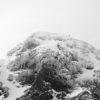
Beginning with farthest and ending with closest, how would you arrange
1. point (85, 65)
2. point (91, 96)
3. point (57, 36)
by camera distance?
point (57, 36) < point (85, 65) < point (91, 96)

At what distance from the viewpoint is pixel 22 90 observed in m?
14.7

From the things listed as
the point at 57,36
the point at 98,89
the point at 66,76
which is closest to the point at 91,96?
the point at 98,89

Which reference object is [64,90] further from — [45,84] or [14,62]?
[14,62]

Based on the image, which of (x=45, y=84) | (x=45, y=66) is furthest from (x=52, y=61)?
(x=45, y=84)

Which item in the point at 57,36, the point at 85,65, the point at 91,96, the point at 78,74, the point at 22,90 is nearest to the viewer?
the point at 91,96

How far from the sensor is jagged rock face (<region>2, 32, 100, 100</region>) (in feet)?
47.2

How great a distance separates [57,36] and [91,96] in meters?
8.23

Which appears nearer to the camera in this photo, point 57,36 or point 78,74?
point 78,74

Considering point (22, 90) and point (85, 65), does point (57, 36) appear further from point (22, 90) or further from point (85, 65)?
point (22, 90)

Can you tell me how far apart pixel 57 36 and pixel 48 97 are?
7.95 m

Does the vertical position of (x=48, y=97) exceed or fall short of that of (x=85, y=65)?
it falls short

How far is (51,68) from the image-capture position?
1528cm

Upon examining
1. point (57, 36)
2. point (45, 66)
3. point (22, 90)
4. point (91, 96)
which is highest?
point (57, 36)

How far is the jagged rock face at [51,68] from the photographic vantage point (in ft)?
47.2
